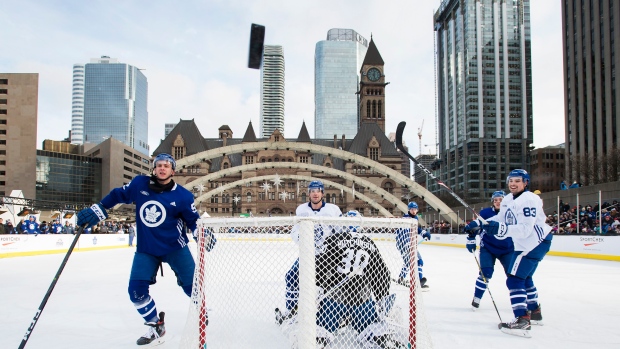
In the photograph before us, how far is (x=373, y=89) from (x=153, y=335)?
88979 mm

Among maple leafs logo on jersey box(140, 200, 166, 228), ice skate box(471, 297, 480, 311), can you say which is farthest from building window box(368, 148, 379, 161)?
maple leafs logo on jersey box(140, 200, 166, 228)

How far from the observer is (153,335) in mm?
4207

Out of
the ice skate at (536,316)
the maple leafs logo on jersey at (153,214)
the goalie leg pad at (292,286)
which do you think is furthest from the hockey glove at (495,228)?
the maple leafs logo on jersey at (153,214)

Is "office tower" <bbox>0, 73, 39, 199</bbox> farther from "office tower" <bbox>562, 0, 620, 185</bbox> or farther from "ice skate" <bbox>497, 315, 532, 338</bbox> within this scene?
"ice skate" <bbox>497, 315, 532, 338</bbox>

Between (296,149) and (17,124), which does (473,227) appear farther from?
(17,124)

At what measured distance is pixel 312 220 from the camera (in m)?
3.08

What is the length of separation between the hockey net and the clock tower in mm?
86215

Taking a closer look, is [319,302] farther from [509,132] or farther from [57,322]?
[509,132]

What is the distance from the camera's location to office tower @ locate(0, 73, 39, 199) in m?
79.9

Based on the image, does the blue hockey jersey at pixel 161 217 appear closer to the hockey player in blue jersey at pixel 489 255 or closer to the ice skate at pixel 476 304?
the hockey player in blue jersey at pixel 489 255

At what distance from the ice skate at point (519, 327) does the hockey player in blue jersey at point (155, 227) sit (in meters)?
3.02

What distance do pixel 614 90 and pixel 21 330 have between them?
7044 centimetres

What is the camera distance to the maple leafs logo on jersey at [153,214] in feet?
13.4

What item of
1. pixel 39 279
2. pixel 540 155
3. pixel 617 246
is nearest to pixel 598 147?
pixel 540 155
